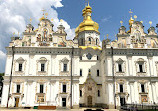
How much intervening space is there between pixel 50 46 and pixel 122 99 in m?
15.0

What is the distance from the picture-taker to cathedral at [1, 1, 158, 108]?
86.4 feet

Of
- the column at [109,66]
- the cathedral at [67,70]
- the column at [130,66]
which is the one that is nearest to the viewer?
the cathedral at [67,70]

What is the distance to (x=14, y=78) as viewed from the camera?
87.4 feet

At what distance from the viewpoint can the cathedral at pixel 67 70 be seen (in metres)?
26.3

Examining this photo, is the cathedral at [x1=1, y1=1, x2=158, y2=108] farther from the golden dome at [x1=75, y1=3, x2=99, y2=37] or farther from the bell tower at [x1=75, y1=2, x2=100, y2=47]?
the golden dome at [x1=75, y1=3, x2=99, y2=37]

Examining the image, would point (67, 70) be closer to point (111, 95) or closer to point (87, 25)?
point (111, 95)

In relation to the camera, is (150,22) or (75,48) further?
(150,22)

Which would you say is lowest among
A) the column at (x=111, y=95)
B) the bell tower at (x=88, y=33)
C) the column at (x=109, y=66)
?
the column at (x=111, y=95)

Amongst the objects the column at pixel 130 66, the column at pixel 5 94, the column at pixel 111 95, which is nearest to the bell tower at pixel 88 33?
the column at pixel 130 66

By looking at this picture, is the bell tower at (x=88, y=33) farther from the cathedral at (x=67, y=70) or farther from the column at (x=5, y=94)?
the column at (x=5, y=94)

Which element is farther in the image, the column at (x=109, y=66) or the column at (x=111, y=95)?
the column at (x=109, y=66)

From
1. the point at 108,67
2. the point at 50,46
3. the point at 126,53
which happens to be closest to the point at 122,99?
the point at 108,67

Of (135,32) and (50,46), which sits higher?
(135,32)

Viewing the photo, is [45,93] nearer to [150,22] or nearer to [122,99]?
[122,99]
